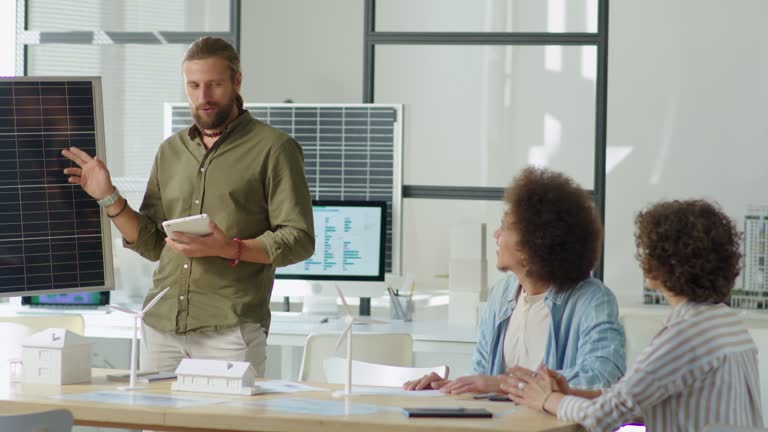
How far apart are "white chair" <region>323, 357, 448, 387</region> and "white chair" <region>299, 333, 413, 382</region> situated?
0.46m

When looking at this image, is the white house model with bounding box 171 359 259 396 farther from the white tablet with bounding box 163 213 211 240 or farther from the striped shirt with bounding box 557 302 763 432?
the striped shirt with bounding box 557 302 763 432

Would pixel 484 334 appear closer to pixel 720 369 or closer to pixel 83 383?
pixel 720 369

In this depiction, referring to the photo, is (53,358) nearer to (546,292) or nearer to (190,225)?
(190,225)

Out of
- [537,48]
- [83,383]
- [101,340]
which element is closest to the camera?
[83,383]

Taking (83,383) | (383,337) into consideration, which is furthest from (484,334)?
(83,383)

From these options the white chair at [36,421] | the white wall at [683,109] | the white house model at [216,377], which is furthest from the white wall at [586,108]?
the white chair at [36,421]

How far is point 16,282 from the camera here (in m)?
2.88

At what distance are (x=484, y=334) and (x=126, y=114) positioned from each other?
3.17m

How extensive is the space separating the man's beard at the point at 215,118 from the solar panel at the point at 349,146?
6.54 feet

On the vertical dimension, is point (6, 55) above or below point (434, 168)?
above

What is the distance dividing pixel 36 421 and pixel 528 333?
1219mm

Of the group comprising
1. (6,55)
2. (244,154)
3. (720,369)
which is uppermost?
(6,55)

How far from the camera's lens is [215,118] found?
9.20 feet

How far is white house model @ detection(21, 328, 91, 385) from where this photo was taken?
2512 millimetres
